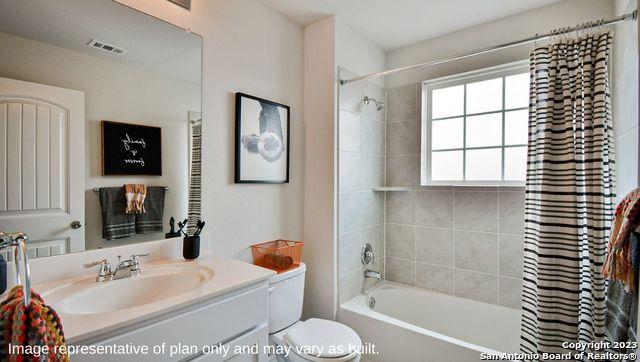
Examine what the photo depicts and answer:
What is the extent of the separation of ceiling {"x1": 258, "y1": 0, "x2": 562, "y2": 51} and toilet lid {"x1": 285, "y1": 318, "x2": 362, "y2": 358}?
2078 mm

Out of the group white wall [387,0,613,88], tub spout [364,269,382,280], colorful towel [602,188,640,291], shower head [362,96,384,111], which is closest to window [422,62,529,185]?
white wall [387,0,613,88]

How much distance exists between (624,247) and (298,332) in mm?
1484

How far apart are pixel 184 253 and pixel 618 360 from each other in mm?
1959

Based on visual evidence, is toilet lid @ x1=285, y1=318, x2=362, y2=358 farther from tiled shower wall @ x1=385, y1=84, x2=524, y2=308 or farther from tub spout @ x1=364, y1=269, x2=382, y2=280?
tiled shower wall @ x1=385, y1=84, x2=524, y2=308

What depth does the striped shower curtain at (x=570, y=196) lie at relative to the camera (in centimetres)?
133

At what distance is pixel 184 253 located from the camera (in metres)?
1.57

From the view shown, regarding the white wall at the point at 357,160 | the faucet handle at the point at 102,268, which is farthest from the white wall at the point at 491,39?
the faucet handle at the point at 102,268

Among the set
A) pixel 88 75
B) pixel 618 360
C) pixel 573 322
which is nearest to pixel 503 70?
pixel 573 322

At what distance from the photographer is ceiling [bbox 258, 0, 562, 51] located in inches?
78.7

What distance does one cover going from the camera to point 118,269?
1303mm

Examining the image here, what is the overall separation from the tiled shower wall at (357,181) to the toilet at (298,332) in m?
0.44

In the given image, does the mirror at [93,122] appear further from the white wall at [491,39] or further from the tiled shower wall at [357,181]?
the white wall at [491,39]

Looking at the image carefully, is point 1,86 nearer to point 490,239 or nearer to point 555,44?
point 555,44

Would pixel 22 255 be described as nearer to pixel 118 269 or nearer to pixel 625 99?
pixel 118 269
